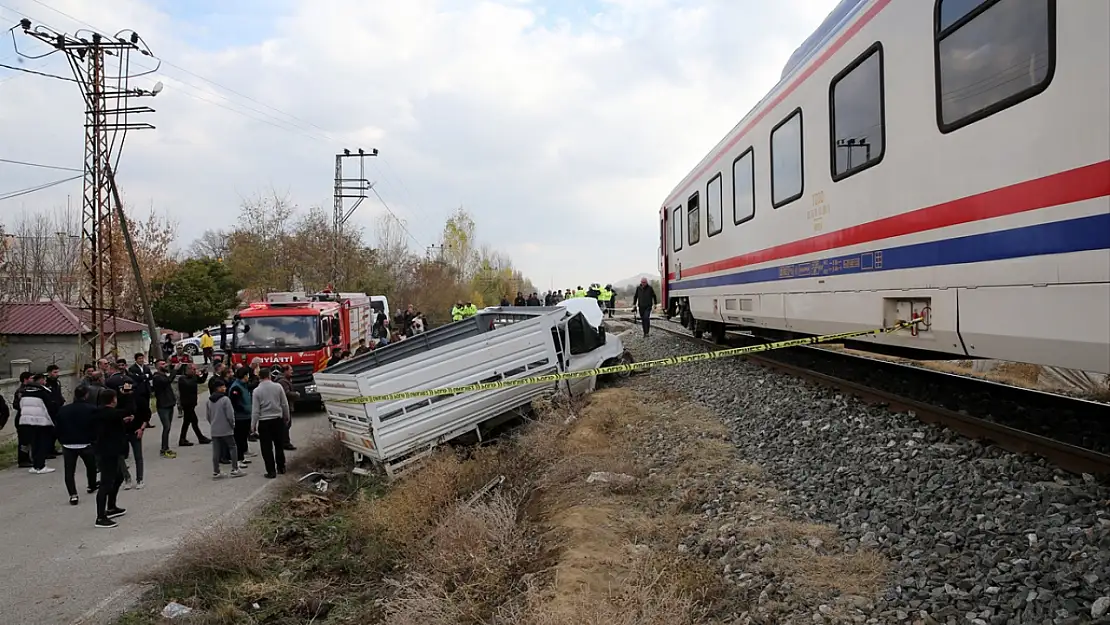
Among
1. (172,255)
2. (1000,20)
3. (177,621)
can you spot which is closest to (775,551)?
(1000,20)

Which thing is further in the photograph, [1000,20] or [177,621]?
[177,621]

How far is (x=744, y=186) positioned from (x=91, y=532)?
9.21 m

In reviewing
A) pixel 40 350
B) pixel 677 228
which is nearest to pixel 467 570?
pixel 677 228

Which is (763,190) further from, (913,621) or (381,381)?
(913,621)

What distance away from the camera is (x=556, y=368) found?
37.8 feet

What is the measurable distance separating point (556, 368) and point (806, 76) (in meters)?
5.53

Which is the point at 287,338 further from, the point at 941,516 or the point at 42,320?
the point at 42,320

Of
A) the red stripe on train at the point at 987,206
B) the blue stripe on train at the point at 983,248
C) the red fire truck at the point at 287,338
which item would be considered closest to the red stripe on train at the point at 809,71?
the red stripe on train at the point at 987,206

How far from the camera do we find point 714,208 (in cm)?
1254

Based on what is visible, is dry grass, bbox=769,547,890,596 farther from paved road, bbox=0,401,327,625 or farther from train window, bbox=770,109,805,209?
paved road, bbox=0,401,327,625

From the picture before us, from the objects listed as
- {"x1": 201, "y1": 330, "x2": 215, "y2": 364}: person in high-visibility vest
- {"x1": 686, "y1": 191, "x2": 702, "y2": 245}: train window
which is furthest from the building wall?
{"x1": 686, "y1": 191, "x2": 702, "y2": 245}: train window

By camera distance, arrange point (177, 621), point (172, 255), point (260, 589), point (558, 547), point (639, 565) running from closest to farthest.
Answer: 1. point (639, 565)
2. point (558, 547)
3. point (177, 621)
4. point (260, 589)
5. point (172, 255)

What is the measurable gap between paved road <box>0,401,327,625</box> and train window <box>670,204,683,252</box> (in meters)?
8.80

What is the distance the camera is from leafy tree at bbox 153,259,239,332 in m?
42.4
